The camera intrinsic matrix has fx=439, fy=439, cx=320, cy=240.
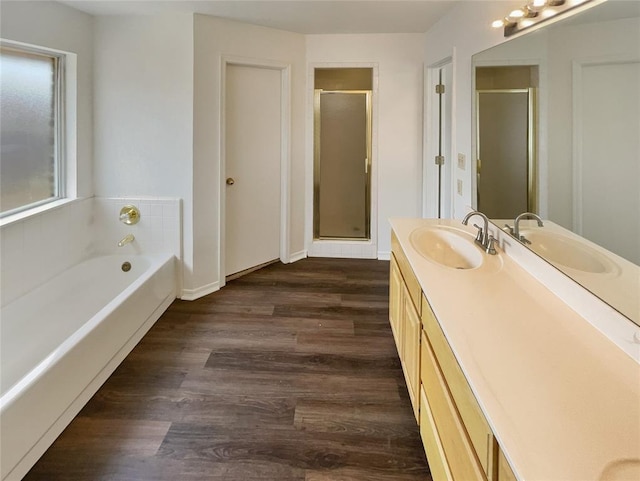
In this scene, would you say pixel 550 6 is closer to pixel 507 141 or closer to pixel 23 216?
pixel 507 141

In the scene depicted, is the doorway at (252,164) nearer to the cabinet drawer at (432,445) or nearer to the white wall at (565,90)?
the cabinet drawer at (432,445)

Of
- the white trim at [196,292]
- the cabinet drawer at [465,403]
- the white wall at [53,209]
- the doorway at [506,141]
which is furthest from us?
the white trim at [196,292]

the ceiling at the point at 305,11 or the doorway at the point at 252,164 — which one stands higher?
the ceiling at the point at 305,11

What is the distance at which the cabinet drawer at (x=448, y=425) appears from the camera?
114 cm

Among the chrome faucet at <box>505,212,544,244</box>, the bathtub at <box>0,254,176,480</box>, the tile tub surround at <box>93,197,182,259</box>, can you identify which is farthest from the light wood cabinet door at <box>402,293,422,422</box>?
the tile tub surround at <box>93,197,182,259</box>

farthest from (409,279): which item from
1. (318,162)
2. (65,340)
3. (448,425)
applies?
(318,162)

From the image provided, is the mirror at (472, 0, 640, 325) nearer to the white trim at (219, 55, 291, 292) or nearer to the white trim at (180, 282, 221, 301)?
the white trim at (219, 55, 291, 292)

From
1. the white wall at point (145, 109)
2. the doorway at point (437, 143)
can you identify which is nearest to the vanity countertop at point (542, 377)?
the white wall at point (145, 109)

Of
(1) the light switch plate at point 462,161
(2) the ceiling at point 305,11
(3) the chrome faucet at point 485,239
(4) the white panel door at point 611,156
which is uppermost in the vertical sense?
(2) the ceiling at point 305,11

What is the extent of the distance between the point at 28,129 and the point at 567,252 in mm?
3423

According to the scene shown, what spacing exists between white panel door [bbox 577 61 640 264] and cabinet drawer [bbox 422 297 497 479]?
1.94ft

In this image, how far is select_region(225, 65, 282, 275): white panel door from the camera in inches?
161

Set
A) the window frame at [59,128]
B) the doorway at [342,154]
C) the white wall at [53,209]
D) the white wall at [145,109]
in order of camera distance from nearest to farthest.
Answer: the white wall at [53,209] → the window frame at [59,128] → the white wall at [145,109] → the doorway at [342,154]

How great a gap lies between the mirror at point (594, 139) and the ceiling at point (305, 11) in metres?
1.93
